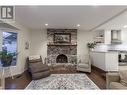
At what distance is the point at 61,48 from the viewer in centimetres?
863

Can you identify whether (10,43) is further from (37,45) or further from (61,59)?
(61,59)

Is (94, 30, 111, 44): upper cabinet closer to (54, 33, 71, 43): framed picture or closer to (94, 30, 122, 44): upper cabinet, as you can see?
(94, 30, 122, 44): upper cabinet

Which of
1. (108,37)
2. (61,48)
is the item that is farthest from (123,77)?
(61,48)

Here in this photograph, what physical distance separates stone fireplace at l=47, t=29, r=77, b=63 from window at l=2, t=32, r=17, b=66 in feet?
8.59

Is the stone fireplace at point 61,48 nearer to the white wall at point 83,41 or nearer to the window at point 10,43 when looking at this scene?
the white wall at point 83,41

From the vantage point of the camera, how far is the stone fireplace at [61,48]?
8.52 metres

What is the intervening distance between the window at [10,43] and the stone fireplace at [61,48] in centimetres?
262

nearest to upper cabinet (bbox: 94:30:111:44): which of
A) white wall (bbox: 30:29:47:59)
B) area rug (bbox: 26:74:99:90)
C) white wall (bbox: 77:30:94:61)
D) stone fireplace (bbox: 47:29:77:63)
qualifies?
white wall (bbox: 77:30:94:61)

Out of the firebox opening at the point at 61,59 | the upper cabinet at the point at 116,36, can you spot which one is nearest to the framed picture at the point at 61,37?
the firebox opening at the point at 61,59

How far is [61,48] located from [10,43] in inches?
132

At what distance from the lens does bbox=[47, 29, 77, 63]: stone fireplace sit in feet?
27.9
